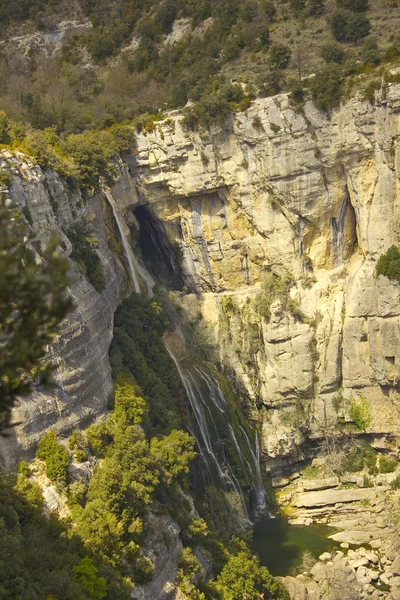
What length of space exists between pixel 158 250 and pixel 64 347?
17.2 meters

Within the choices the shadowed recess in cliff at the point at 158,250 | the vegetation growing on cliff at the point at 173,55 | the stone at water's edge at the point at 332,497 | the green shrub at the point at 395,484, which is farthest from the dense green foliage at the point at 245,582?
the vegetation growing on cliff at the point at 173,55

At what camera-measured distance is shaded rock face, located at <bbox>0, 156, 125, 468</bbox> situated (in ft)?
83.7

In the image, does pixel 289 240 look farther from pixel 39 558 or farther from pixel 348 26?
pixel 39 558

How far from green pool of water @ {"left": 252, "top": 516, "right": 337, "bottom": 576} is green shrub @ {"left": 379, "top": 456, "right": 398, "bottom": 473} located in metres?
5.19

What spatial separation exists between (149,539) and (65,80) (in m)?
33.6

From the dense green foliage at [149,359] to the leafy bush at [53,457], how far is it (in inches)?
222

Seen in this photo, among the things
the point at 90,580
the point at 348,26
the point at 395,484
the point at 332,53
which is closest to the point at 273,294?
the point at 395,484

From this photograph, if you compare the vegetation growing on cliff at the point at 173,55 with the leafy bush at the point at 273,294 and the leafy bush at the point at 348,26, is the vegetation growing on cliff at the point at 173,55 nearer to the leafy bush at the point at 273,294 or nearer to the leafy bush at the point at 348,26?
the leafy bush at the point at 348,26

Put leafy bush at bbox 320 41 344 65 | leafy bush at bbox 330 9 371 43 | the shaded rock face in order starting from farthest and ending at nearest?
1. leafy bush at bbox 330 9 371 43
2. leafy bush at bbox 320 41 344 65
3. the shaded rock face

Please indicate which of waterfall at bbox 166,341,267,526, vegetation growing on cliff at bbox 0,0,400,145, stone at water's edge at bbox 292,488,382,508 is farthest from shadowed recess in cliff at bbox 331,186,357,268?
stone at water's edge at bbox 292,488,382,508

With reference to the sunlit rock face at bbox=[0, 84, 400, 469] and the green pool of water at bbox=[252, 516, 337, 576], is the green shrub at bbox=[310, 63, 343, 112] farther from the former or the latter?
the green pool of water at bbox=[252, 516, 337, 576]

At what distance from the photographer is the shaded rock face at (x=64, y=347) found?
25500 millimetres

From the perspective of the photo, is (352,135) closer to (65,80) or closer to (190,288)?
(190,288)

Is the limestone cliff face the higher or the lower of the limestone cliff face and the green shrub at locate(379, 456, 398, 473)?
the higher
